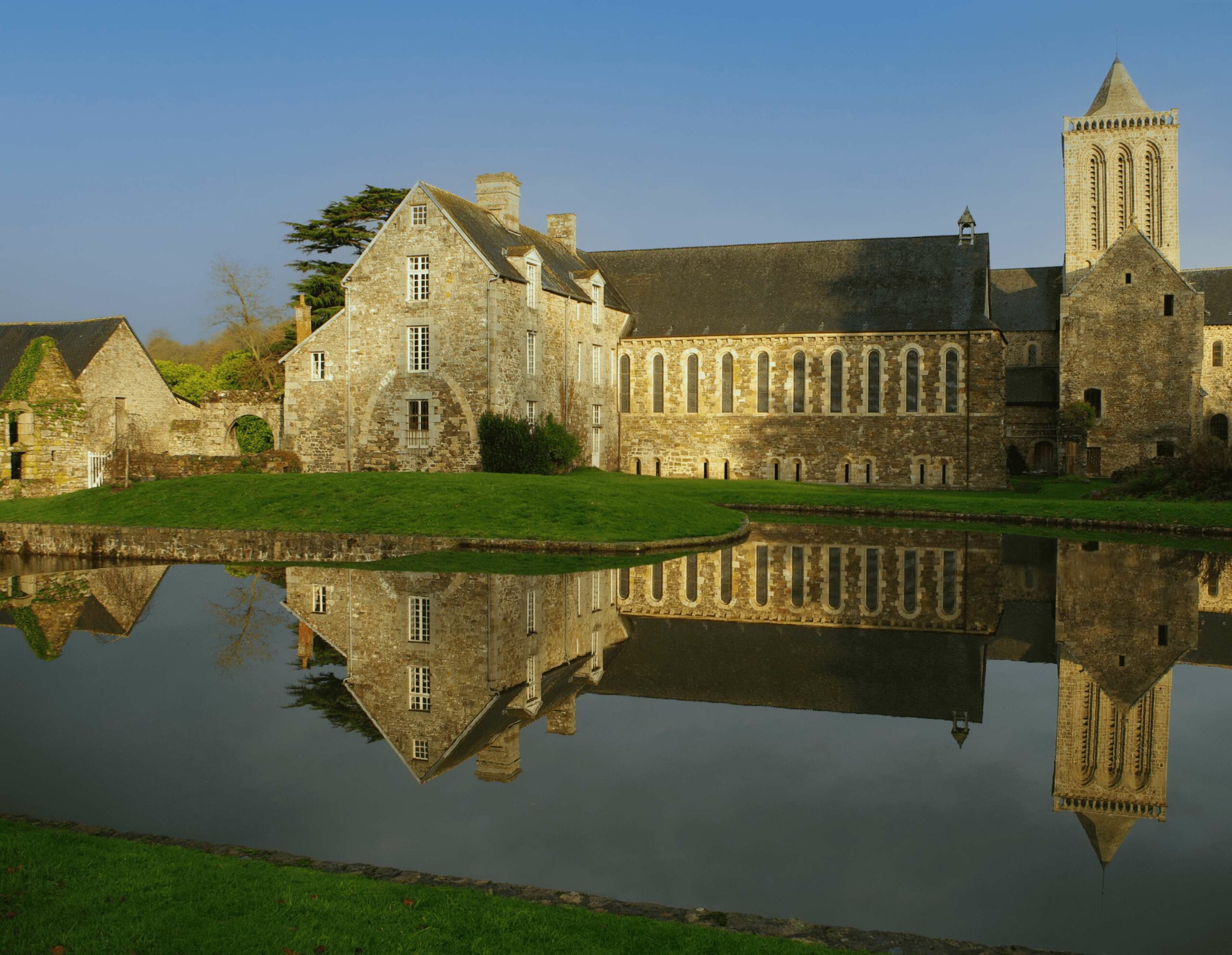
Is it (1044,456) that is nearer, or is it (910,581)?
(910,581)

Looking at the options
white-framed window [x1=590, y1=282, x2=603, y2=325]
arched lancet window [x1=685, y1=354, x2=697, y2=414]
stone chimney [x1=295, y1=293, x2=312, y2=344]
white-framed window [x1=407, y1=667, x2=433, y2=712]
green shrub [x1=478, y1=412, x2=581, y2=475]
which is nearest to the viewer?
white-framed window [x1=407, y1=667, x2=433, y2=712]

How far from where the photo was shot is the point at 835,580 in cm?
1775

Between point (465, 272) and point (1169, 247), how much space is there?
49981 mm

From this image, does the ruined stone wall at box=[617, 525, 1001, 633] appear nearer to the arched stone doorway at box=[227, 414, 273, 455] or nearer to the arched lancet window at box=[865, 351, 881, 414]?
the arched lancet window at box=[865, 351, 881, 414]

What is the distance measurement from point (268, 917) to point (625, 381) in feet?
134

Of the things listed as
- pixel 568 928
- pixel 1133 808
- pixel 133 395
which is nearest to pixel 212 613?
pixel 568 928

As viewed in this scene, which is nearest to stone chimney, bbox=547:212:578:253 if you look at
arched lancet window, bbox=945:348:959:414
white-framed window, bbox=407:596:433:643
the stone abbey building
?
the stone abbey building

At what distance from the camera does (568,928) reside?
5.25 meters

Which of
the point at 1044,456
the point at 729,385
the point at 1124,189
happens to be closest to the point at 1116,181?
the point at 1124,189

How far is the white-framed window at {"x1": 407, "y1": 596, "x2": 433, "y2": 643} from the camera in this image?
1167cm

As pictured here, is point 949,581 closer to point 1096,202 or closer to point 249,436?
point 249,436

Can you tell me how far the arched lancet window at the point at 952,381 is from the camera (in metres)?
41.0

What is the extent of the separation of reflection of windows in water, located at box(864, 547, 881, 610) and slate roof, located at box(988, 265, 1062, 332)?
126 feet

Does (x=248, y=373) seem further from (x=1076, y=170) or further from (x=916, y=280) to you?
(x=1076, y=170)
